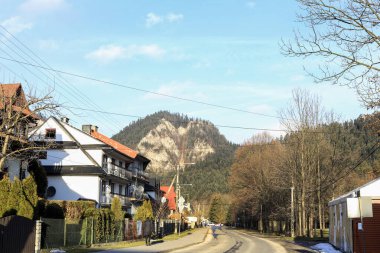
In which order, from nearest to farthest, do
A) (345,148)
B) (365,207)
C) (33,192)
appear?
(365,207) < (33,192) < (345,148)

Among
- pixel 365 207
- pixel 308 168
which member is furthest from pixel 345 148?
pixel 365 207

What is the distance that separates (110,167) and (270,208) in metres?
29.8

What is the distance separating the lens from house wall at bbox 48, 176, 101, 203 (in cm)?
4903

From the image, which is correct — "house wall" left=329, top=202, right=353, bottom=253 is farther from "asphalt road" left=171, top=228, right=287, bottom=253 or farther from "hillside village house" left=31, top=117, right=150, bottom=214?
"hillside village house" left=31, top=117, right=150, bottom=214

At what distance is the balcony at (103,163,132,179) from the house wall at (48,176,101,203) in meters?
2.77

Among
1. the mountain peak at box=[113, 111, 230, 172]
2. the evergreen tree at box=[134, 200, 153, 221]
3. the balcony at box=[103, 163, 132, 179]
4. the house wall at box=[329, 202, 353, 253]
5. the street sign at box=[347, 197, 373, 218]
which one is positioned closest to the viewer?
the street sign at box=[347, 197, 373, 218]

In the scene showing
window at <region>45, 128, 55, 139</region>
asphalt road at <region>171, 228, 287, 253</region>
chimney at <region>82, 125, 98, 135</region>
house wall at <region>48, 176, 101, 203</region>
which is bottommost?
asphalt road at <region>171, 228, 287, 253</region>

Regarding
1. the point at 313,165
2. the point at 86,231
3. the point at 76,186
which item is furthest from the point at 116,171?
the point at 86,231

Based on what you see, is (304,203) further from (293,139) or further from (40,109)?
(40,109)

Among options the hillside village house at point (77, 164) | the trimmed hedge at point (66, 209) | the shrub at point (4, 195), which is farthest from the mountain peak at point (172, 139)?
the shrub at point (4, 195)

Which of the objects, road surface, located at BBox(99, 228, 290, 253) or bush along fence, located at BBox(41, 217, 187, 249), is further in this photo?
road surface, located at BBox(99, 228, 290, 253)

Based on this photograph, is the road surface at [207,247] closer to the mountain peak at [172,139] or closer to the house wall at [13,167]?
the house wall at [13,167]

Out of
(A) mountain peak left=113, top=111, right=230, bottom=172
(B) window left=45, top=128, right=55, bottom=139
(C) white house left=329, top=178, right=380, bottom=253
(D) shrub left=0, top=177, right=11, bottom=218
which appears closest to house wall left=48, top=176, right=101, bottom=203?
(B) window left=45, top=128, right=55, bottom=139

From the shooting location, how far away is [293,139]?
5672 cm
